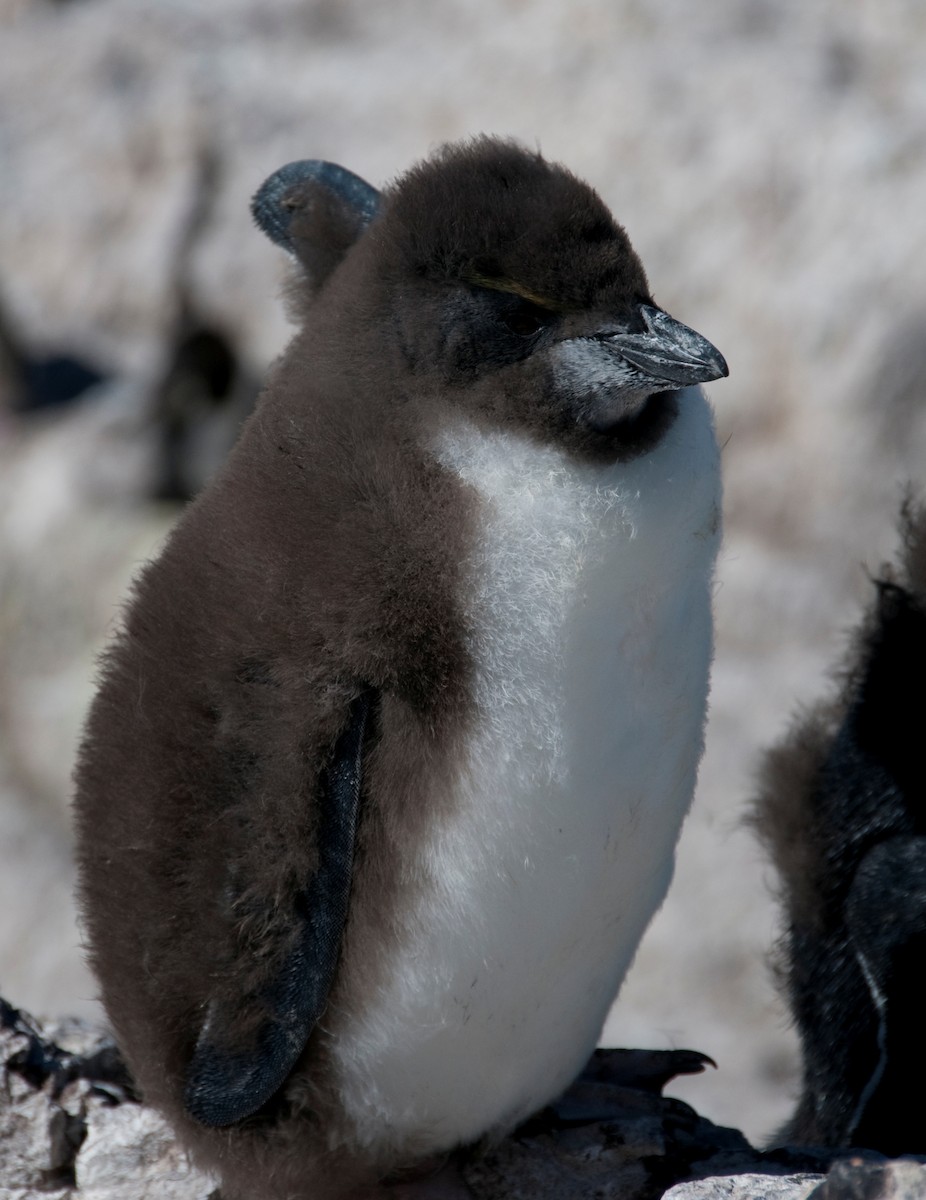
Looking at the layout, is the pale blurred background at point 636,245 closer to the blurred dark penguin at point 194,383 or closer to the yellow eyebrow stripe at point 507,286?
the blurred dark penguin at point 194,383

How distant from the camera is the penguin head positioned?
50.8 inches

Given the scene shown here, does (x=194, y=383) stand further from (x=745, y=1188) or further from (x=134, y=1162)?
(x=745, y=1188)

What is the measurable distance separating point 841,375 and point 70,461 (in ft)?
7.35

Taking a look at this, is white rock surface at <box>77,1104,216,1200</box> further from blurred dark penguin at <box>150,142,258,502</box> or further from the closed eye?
blurred dark penguin at <box>150,142,258,502</box>

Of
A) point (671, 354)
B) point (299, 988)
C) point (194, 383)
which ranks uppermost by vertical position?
point (194, 383)

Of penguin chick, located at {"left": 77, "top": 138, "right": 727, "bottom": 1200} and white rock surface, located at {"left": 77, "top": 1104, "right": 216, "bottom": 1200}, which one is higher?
penguin chick, located at {"left": 77, "top": 138, "right": 727, "bottom": 1200}

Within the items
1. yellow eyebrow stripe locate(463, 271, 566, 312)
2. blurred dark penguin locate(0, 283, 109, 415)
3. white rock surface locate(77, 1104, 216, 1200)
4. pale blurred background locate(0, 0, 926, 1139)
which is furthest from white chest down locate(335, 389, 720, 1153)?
blurred dark penguin locate(0, 283, 109, 415)

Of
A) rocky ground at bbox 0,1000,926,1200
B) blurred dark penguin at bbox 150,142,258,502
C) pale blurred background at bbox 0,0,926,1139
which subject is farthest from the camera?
blurred dark penguin at bbox 150,142,258,502

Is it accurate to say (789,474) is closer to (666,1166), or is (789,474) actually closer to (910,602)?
(910,602)

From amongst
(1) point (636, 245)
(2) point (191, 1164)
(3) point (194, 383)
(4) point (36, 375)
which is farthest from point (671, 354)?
(4) point (36, 375)

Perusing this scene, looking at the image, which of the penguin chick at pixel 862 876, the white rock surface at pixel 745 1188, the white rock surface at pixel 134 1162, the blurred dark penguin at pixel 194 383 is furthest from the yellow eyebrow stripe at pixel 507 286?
the blurred dark penguin at pixel 194 383

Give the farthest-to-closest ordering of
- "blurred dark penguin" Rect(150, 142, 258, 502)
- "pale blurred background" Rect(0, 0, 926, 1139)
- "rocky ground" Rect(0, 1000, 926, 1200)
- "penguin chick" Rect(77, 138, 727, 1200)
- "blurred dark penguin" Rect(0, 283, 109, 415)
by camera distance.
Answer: "blurred dark penguin" Rect(0, 283, 109, 415), "blurred dark penguin" Rect(150, 142, 258, 502), "pale blurred background" Rect(0, 0, 926, 1139), "rocky ground" Rect(0, 1000, 926, 1200), "penguin chick" Rect(77, 138, 727, 1200)

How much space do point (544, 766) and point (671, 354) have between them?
1.20 ft

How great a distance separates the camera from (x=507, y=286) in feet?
4.25
